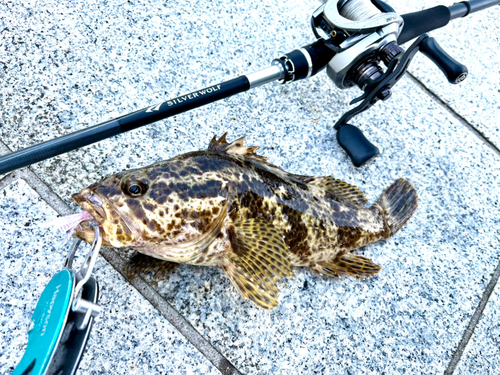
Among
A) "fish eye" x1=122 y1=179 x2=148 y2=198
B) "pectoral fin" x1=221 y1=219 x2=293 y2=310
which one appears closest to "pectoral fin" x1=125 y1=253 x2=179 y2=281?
"pectoral fin" x1=221 y1=219 x2=293 y2=310

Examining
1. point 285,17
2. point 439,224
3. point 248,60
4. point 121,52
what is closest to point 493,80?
point 439,224

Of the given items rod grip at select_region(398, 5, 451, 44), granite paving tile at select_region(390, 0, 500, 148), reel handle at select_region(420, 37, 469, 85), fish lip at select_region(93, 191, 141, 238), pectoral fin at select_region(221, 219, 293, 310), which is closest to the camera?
fish lip at select_region(93, 191, 141, 238)

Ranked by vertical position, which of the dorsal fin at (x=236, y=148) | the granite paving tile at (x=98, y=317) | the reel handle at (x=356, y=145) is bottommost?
the granite paving tile at (x=98, y=317)

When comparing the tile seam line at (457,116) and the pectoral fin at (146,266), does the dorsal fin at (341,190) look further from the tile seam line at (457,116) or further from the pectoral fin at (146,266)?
the tile seam line at (457,116)

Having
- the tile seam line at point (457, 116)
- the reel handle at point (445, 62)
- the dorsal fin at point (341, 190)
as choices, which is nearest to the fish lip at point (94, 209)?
the dorsal fin at point (341, 190)

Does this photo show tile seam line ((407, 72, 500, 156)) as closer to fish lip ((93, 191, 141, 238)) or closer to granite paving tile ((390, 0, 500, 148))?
granite paving tile ((390, 0, 500, 148))

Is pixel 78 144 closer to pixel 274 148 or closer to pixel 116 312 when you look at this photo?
pixel 116 312
